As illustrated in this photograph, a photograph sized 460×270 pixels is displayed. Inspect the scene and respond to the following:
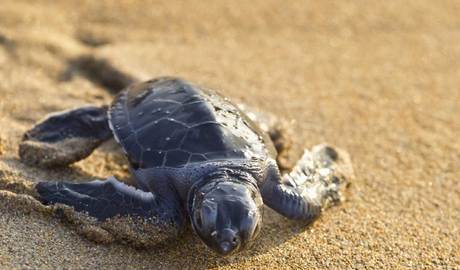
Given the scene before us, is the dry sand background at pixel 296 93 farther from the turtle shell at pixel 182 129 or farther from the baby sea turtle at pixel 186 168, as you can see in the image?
the turtle shell at pixel 182 129

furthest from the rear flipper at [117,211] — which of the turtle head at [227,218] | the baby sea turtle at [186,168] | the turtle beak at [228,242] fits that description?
the turtle beak at [228,242]

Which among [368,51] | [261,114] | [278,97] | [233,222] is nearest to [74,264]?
[233,222]

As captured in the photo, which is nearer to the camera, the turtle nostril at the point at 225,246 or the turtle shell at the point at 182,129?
the turtle nostril at the point at 225,246

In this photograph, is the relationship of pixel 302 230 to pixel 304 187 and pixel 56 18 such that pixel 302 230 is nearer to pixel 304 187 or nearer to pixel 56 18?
pixel 304 187

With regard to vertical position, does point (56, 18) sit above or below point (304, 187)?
below

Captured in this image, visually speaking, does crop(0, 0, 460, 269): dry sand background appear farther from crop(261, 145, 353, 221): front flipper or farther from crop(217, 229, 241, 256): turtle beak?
crop(217, 229, 241, 256): turtle beak

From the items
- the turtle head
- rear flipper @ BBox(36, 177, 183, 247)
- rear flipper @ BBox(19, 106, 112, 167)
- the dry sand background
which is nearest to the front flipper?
the dry sand background

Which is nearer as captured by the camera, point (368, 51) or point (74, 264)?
point (74, 264)
